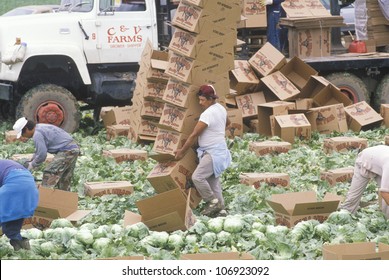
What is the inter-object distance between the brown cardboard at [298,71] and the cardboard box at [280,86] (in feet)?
0.68

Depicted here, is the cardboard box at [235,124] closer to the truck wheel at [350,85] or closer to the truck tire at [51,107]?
the truck wheel at [350,85]

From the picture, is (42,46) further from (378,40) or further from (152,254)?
(152,254)

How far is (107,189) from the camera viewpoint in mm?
13367

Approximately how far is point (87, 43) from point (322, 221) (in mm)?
8286

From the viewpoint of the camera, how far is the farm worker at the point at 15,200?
10008 millimetres

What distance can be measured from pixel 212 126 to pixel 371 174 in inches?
84.5

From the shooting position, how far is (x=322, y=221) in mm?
11484

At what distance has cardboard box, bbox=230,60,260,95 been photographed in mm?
18438

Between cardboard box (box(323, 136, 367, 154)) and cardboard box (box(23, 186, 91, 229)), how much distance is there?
5357mm

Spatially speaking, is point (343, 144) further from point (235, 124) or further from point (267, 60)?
point (267, 60)

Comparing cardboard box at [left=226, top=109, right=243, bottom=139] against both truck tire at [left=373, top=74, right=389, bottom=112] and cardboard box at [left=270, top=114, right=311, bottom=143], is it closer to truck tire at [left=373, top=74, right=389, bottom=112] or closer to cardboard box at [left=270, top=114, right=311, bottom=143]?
cardboard box at [left=270, top=114, right=311, bottom=143]

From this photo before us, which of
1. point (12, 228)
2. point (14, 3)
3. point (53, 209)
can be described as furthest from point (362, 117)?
point (14, 3)

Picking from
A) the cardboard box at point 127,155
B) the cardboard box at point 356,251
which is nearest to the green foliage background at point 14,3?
the cardboard box at point 127,155

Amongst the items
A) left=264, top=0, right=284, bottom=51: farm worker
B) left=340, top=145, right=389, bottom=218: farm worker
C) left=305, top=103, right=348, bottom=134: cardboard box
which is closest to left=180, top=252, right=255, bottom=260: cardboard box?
left=340, top=145, right=389, bottom=218: farm worker
